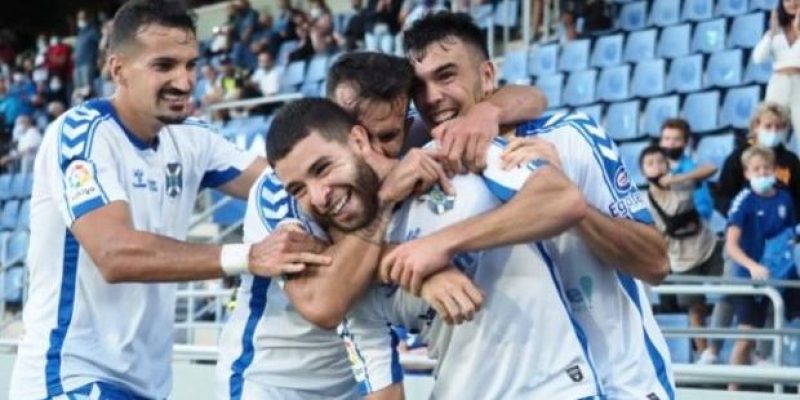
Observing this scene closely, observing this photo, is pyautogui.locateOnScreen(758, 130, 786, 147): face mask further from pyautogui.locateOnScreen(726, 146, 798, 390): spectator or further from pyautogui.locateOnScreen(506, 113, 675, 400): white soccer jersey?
pyautogui.locateOnScreen(506, 113, 675, 400): white soccer jersey

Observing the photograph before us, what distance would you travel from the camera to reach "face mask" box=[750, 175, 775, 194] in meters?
7.75

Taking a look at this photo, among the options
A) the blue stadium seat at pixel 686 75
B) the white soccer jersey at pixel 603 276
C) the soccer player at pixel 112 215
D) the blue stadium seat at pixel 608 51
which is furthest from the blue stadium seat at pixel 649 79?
the white soccer jersey at pixel 603 276

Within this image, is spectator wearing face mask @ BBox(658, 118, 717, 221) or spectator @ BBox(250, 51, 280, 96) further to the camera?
spectator @ BBox(250, 51, 280, 96)

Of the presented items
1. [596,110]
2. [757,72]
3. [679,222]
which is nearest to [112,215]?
[679,222]

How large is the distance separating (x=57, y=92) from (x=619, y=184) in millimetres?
17620

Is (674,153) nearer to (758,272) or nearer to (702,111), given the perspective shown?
(758,272)

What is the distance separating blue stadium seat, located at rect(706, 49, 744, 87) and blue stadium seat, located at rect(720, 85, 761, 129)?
10.3 inches

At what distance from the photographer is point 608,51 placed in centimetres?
1290

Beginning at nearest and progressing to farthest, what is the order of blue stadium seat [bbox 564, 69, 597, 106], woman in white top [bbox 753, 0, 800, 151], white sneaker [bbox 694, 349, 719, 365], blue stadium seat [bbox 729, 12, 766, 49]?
1. white sneaker [bbox 694, 349, 719, 365]
2. woman in white top [bbox 753, 0, 800, 151]
3. blue stadium seat [bbox 729, 12, 766, 49]
4. blue stadium seat [bbox 564, 69, 597, 106]

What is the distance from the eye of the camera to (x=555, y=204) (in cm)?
292

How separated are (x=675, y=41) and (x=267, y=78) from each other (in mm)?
4893

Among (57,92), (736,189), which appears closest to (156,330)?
(736,189)

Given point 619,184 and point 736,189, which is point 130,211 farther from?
point 736,189

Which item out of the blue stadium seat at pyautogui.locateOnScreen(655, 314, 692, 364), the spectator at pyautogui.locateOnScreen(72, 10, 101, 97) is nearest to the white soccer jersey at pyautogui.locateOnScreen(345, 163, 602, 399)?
the blue stadium seat at pyautogui.locateOnScreen(655, 314, 692, 364)
